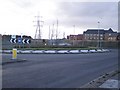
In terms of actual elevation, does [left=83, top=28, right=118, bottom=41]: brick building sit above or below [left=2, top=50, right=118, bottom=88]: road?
above

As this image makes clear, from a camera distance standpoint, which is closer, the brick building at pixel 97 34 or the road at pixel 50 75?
the road at pixel 50 75

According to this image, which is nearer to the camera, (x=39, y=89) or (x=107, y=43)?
(x=39, y=89)

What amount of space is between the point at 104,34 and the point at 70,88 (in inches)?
6649

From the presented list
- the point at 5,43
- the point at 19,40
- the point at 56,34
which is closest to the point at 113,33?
the point at 56,34

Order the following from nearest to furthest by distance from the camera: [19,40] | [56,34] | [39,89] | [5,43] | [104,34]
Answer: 1. [39,89]
2. [19,40]
3. [5,43]
4. [56,34]
5. [104,34]

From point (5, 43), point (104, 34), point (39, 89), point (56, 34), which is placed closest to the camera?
point (39, 89)

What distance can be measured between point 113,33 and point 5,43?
11141cm

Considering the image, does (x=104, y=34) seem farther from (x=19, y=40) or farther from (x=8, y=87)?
(x=8, y=87)

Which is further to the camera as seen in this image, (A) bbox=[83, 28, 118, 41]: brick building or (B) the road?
(A) bbox=[83, 28, 118, 41]: brick building

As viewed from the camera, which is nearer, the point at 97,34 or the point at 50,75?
the point at 50,75

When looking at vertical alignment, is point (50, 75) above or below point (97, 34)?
below

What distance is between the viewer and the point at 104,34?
6983 inches

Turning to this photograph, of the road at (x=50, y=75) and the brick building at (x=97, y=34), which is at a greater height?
the brick building at (x=97, y=34)

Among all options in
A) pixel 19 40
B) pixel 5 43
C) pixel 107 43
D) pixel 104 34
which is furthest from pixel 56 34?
pixel 19 40
